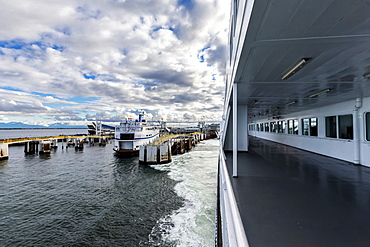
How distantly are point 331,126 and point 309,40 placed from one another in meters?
6.24

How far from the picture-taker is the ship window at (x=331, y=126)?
250 inches

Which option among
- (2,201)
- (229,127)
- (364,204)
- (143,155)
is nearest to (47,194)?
(2,201)

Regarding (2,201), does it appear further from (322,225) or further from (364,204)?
(364,204)

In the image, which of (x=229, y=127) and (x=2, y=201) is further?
(x=2, y=201)

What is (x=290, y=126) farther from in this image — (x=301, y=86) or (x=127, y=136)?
(x=127, y=136)

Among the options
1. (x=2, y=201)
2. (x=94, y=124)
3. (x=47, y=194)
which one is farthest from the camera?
(x=94, y=124)

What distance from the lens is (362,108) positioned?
16.8 feet

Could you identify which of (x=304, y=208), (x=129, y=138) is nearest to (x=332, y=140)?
(x=304, y=208)

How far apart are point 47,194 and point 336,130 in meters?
Result: 14.1

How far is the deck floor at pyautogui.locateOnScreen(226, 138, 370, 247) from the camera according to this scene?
1.72 metres

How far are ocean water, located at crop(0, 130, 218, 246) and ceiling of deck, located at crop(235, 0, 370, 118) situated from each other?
17.9 feet

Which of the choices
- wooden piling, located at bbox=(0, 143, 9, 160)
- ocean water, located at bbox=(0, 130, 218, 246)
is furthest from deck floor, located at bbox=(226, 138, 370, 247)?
wooden piling, located at bbox=(0, 143, 9, 160)

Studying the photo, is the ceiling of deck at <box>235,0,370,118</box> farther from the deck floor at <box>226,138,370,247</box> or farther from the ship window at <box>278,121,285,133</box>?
the ship window at <box>278,121,285,133</box>

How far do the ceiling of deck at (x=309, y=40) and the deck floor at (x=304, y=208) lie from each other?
6.40 feet
